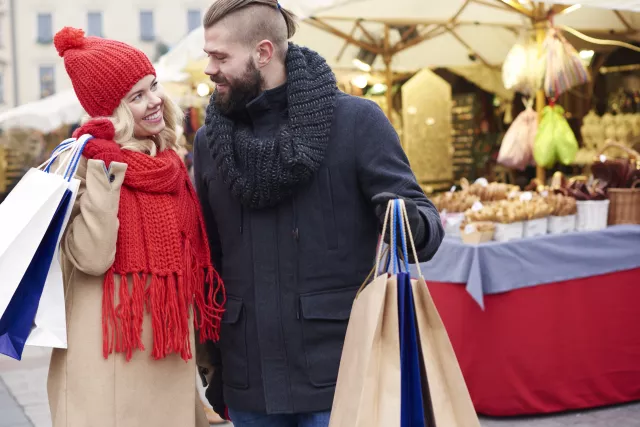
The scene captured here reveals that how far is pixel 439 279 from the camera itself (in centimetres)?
510

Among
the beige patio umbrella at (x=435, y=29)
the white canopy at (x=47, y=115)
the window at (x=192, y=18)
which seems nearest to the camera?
the beige patio umbrella at (x=435, y=29)

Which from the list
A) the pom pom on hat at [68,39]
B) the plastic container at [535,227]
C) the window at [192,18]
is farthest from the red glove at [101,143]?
the window at [192,18]

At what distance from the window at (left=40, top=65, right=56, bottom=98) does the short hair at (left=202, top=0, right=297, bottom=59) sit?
87.3 ft

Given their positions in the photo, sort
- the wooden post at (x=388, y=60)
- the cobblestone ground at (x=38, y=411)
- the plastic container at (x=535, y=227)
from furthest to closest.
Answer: the wooden post at (x=388, y=60) → the plastic container at (x=535, y=227) → the cobblestone ground at (x=38, y=411)

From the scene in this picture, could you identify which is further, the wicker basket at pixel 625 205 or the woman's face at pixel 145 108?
the wicker basket at pixel 625 205

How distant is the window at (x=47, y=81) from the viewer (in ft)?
91.2

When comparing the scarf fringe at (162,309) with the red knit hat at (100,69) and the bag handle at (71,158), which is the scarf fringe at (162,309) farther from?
the red knit hat at (100,69)

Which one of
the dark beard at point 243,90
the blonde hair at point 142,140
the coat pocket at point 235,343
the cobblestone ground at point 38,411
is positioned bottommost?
the cobblestone ground at point 38,411

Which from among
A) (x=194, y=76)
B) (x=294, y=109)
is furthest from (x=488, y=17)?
(x=294, y=109)

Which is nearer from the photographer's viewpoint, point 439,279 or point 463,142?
point 439,279

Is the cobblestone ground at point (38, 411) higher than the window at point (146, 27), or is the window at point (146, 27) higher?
the window at point (146, 27)

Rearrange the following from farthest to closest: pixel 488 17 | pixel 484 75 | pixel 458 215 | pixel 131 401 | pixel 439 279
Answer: pixel 484 75
pixel 488 17
pixel 458 215
pixel 439 279
pixel 131 401

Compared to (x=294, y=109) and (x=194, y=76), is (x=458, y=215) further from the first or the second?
(x=194, y=76)

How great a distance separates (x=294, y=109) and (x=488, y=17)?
6605 mm
